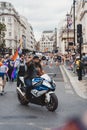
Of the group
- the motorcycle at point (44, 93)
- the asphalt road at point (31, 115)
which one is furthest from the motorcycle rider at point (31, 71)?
the asphalt road at point (31, 115)

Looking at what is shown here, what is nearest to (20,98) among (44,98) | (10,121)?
(44,98)

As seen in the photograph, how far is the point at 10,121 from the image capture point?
29.3 ft

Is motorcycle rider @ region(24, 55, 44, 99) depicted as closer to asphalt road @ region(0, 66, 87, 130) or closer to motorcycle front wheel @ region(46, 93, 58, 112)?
asphalt road @ region(0, 66, 87, 130)

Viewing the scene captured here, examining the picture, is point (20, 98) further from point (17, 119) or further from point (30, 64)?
point (17, 119)

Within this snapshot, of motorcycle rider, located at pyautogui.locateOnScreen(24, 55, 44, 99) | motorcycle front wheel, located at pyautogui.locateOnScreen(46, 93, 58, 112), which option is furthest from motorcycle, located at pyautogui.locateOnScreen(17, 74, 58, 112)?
motorcycle rider, located at pyautogui.locateOnScreen(24, 55, 44, 99)

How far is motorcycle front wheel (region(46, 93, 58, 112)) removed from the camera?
33.7ft

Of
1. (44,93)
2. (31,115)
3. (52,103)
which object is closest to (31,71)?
(44,93)

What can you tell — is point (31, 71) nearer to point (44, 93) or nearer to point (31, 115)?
point (44, 93)

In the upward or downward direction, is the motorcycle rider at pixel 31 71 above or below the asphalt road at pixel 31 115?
above

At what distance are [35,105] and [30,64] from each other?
1267mm

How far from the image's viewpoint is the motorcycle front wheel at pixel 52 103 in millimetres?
10266

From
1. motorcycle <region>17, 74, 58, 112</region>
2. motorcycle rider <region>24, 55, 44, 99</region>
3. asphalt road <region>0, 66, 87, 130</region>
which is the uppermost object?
motorcycle rider <region>24, 55, 44, 99</region>

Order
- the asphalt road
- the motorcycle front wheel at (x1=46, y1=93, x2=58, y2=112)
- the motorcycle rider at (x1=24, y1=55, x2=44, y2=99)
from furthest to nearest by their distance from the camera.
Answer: the motorcycle rider at (x1=24, y1=55, x2=44, y2=99), the motorcycle front wheel at (x1=46, y1=93, x2=58, y2=112), the asphalt road

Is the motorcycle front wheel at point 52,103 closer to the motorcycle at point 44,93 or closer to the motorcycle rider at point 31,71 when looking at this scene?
the motorcycle at point 44,93
